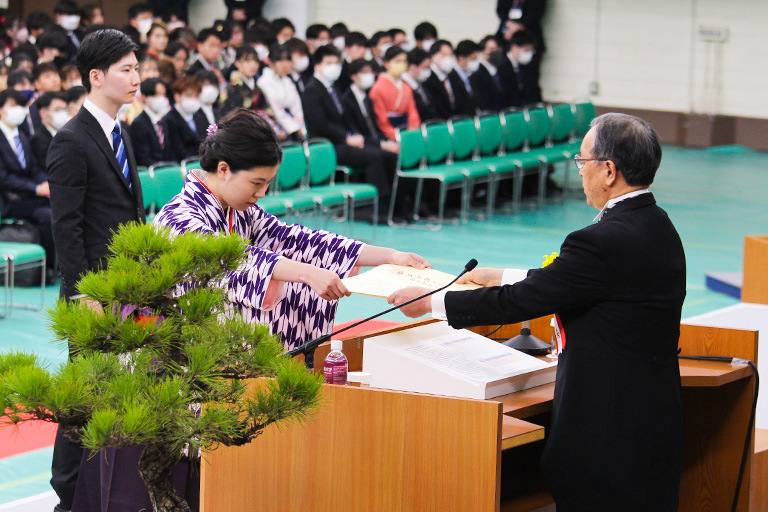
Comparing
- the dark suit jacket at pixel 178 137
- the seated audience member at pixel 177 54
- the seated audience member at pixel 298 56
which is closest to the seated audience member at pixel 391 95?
the seated audience member at pixel 298 56

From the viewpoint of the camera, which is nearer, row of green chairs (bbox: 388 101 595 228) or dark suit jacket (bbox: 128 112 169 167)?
dark suit jacket (bbox: 128 112 169 167)

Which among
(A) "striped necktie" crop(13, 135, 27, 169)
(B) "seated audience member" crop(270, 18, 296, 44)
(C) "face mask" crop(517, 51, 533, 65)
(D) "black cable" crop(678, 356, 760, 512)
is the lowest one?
(D) "black cable" crop(678, 356, 760, 512)

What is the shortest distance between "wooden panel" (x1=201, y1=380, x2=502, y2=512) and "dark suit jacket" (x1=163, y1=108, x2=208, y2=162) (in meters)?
5.40

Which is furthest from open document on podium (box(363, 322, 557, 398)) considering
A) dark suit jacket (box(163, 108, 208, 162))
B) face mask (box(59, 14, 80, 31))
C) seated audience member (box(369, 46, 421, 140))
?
face mask (box(59, 14, 80, 31))

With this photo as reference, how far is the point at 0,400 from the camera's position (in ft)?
5.97

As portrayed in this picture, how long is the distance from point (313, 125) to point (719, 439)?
6323 millimetres

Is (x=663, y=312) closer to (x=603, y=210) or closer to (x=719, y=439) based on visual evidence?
(x=603, y=210)

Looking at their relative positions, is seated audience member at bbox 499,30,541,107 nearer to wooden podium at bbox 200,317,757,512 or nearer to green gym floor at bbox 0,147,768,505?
green gym floor at bbox 0,147,768,505

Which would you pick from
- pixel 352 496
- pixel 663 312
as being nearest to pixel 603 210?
pixel 663 312

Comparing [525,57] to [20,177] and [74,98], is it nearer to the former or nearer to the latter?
[74,98]

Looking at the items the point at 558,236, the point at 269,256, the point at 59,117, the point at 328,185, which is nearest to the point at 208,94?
the point at 328,185

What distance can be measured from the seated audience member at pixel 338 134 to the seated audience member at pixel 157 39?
2.23 meters

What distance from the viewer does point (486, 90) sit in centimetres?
1090

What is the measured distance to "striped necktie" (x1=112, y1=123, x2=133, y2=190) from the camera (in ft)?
10.9
